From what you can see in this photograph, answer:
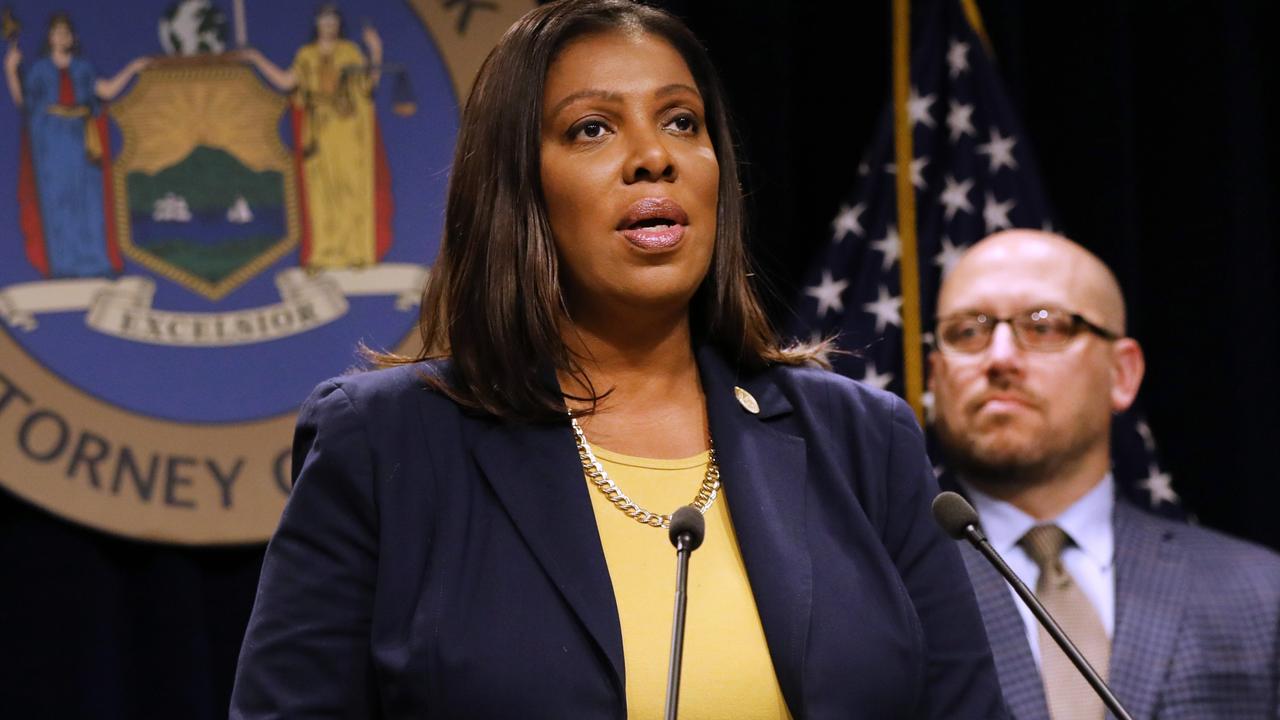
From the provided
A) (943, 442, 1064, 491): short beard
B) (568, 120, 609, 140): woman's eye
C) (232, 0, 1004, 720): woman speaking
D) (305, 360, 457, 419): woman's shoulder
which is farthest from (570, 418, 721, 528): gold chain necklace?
(943, 442, 1064, 491): short beard

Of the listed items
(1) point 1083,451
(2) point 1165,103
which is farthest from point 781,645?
(2) point 1165,103

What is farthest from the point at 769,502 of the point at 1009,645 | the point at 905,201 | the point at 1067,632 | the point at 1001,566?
the point at 905,201

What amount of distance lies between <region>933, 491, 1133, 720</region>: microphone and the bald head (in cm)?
136

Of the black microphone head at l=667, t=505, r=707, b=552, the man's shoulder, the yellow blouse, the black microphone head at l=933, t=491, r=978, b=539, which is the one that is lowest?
the man's shoulder

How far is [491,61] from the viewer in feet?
5.61

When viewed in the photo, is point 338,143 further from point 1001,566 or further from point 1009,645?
point 1001,566

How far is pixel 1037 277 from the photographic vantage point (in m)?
2.86

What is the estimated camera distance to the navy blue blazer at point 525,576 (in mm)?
1406

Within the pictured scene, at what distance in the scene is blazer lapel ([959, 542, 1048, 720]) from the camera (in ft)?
8.21

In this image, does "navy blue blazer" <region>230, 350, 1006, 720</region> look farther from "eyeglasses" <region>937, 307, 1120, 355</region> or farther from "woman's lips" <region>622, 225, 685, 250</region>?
"eyeglasses" <region>937, 307, 1120, 355</region>

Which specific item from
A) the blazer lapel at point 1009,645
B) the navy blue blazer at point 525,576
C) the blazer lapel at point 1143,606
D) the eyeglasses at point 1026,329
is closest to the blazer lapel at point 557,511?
the navy blue blazer at point 525,576

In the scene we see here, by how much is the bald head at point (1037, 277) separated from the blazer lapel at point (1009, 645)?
492 mm

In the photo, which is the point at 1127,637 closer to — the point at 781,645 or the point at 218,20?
the point at 781,645

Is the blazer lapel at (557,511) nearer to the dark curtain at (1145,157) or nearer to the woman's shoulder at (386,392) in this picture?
the woman's shoulder at (386,392)
